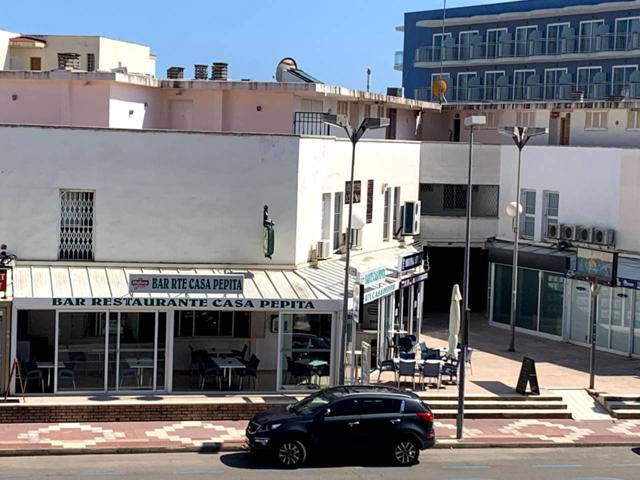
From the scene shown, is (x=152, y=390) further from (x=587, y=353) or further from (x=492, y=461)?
(x=587, y=353)

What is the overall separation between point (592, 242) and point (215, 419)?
15.7 meters

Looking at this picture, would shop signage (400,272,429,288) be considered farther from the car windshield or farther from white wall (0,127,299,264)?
the car windshield

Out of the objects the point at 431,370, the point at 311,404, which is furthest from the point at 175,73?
the point at 311,404

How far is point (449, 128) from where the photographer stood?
4978cm

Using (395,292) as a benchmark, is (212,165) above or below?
above

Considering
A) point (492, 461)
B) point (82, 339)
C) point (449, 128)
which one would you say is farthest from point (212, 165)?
point (449, 128)

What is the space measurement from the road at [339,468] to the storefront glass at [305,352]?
449 cm

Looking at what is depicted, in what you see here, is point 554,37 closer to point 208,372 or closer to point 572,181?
point 572,181

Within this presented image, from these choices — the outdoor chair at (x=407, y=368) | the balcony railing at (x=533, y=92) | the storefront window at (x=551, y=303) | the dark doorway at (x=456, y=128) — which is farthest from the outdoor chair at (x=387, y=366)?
the balcony railing at (x=533, y=92)

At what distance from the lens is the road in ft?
77.7

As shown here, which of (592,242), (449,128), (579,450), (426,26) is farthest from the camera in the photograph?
(426,26)

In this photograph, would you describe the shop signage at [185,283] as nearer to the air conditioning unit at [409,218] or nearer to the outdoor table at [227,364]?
the outdoor table at [227,364]

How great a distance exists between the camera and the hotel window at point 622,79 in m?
62.6

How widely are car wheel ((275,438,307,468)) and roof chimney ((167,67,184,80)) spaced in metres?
18.2
